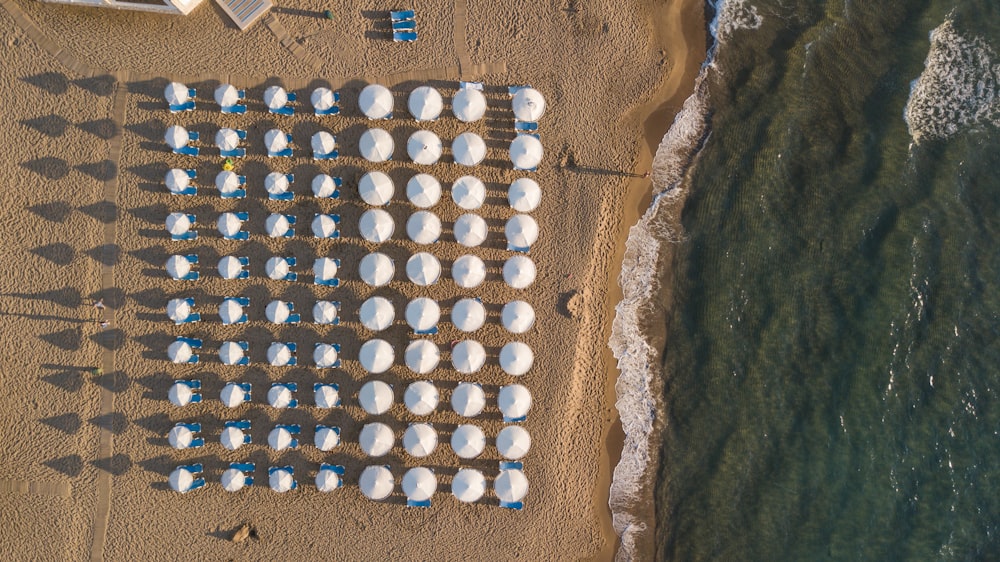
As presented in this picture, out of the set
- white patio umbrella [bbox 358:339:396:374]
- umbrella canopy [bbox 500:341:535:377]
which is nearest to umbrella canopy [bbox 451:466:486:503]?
umbrella canopy [bbox 500:341:535:377]

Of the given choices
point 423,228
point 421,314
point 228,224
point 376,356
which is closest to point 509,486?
point 376,356

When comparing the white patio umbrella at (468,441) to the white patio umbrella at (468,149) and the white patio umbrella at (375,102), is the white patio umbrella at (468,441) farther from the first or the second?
the white patio umbrella at (375,102)

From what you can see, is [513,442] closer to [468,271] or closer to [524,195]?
[468,271]

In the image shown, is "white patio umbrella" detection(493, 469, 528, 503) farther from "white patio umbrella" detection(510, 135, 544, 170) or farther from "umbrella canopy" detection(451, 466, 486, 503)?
"white patio umbrella" detection(510, 135, 544, 170)

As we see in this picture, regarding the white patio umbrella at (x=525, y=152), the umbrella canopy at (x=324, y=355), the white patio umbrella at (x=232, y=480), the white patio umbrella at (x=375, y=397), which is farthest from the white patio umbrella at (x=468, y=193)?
the white patio umbrella at (x=232, y=480)

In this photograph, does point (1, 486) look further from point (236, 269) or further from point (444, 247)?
point (444, 247)

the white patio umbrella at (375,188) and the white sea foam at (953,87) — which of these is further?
the white sea foam at (953,87)
